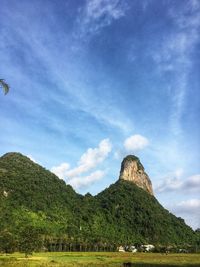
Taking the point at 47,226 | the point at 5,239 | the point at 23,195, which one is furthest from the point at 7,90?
the point at 23,195

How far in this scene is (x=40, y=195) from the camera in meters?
187

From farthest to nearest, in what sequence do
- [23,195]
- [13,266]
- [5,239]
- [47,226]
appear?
[23,195], [47,226], [5,239], [13,266]

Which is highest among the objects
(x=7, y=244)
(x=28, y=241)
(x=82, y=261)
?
(x=28, y=241)

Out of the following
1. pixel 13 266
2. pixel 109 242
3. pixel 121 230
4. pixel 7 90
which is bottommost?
pixel 13 266

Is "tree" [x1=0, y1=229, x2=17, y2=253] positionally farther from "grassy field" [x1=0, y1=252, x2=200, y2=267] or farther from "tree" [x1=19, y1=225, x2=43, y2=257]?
"grassy field" [x1=0, y1=252, x2=200, y2=267]

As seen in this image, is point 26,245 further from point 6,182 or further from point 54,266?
point 6,182

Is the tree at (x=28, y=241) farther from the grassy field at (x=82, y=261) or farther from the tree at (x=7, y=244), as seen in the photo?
the grassy field at (x=82, y=261)

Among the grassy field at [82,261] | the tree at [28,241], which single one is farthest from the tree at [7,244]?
the grassy field at [82,261]

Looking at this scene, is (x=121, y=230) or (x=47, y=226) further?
(x=121, y=230)

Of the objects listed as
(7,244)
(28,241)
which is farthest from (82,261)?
(7,244)

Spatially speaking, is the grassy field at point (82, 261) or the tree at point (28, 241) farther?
the tree at point (28, 241)

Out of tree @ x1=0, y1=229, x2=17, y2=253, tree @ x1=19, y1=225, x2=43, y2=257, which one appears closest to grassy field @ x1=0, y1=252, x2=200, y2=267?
tree @ x1=19, y1=225, x2=43, y2=257

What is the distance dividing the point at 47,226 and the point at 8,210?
16263 millimetres

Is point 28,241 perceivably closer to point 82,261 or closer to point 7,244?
point 7,244
